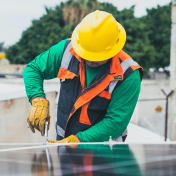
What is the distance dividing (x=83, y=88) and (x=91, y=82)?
0.10 meters

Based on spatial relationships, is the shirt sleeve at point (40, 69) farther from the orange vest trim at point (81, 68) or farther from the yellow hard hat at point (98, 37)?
the yellow hard hat at point (98, 37)

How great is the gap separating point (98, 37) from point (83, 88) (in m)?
0.52

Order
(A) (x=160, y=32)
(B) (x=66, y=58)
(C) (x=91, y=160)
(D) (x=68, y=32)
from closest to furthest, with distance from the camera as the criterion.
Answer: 1. (C) (x=91, y=160)
2. (B) (x=66, y=58)
3. (D) (x=68, y=32)
4. (A) (x=160, y=32)

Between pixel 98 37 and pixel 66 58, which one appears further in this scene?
pixel 66 58

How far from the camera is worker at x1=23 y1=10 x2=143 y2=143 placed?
212 centimetres

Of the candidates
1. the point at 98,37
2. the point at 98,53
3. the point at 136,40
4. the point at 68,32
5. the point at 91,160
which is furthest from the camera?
the point at 136,40

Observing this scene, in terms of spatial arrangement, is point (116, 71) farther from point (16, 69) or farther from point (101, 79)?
point (16, 69)

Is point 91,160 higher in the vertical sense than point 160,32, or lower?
lower

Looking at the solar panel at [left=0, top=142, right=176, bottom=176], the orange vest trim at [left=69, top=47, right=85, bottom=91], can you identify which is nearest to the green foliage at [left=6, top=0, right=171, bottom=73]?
the orange vest trim at [left=69, top=47, right=85, bottom=91]

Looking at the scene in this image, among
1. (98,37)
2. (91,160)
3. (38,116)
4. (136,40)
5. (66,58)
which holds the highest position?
(136,40)

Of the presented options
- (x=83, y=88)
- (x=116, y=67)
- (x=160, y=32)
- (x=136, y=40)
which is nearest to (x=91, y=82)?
(x=83, y=88)

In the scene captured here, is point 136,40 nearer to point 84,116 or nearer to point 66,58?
point 66,58

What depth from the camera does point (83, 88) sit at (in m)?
2.31

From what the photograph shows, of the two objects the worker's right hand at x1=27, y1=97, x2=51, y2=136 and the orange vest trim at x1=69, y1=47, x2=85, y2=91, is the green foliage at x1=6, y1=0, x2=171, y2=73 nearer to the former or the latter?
the orange vest trim at x1=69, y1=47, x2=85, y2=91
